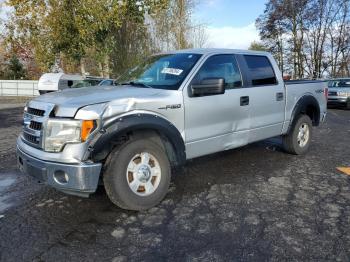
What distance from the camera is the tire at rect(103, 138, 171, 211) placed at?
3990mm

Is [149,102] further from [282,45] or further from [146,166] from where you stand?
[282,45]

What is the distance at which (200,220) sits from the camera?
405 centimetres

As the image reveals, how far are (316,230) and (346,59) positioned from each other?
143ft

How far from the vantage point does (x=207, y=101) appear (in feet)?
16.0

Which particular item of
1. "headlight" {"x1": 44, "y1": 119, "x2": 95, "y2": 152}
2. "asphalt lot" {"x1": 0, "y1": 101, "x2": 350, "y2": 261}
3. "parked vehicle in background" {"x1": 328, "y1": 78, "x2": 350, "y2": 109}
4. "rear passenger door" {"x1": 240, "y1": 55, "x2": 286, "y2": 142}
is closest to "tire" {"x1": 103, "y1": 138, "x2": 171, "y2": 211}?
"asphalt lot" {"x1": 0, "y1": 101, "x2": 350, "y2": 261}

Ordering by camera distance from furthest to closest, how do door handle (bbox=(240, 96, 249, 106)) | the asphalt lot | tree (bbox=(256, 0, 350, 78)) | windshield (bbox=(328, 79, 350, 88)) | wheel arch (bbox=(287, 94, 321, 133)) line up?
tree (bbox=(256, 0, 350, 78)), windshield (bbox=(328, 79, 350, 88)), wheel arch (bbox=(287, 94, 321, 133)), door handle (bbox=(240, 96, 249, 106)), the asphalt lot

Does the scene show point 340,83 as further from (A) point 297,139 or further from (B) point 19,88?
(B) point 19,88

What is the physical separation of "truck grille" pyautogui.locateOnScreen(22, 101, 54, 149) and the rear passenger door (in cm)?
288

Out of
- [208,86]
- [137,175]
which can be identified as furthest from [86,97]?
[208,86]

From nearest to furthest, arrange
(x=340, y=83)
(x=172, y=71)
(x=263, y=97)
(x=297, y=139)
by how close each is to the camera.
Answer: (x=172, y=71), (x=263, y=97), (x=297, y=139), (x=340, y=83)

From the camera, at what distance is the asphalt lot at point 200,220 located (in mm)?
3373

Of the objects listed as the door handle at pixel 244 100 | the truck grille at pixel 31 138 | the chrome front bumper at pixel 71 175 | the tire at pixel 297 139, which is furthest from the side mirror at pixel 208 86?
the tire at pixel 297 139

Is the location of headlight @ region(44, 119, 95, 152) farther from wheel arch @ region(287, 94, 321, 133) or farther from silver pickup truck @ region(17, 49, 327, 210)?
wheel arch @ region(287, 94, 321, 133)

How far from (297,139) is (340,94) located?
13.1m
